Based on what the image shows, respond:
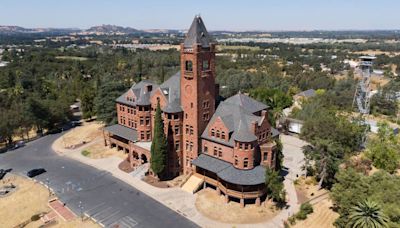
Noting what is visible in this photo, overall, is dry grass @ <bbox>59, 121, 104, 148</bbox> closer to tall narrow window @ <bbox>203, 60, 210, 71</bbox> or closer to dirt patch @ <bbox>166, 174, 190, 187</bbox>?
dirt patch @ <bbox>166, 174, 190, 187</bbox>

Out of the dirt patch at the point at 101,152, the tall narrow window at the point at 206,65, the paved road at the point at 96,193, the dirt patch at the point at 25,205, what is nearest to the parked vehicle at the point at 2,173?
the dirt patch at the point at 25,205

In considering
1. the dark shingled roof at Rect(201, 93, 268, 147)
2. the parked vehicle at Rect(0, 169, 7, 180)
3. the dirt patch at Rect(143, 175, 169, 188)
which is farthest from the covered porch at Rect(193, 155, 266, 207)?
the parked vehicle at Rect(0, 169, 7, 180)

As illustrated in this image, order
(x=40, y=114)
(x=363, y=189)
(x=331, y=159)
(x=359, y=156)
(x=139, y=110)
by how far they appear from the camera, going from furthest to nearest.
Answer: (x=40, y=114) → (x=359, y=156) → (x=139, y=110) → (x=331, y=159) → (x=363, y=189)

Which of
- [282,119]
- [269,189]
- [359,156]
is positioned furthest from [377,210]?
[282,119]

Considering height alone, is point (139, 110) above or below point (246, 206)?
above

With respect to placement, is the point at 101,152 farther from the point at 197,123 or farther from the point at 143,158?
the point at 197,123

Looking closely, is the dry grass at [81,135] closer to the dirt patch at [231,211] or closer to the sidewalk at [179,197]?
the sidewalk at [179,197]

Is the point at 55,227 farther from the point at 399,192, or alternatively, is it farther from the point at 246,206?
the point at 399,192
